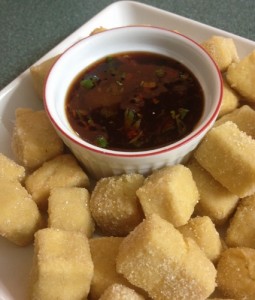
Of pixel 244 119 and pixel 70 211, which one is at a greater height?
pixel 70 211

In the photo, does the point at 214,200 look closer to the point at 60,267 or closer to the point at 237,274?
the point at 237,274

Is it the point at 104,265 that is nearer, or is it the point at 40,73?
the point at 104,265

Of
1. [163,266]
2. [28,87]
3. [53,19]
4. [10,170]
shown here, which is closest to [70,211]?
[10,170]

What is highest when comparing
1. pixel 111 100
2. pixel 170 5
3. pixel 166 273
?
pixel 111 100

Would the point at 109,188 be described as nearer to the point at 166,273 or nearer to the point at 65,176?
the point at 65,176

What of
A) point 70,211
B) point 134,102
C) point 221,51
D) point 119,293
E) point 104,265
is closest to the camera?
point 119,293

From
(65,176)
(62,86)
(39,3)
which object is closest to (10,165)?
(65,176)

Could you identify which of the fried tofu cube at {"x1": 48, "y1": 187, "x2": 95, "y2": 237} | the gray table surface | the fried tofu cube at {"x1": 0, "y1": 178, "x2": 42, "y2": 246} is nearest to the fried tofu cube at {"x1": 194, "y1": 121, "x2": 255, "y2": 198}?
the fried tofu cube at {"x1": 48, "y1": 187, "x2": 95, "y2": 237}

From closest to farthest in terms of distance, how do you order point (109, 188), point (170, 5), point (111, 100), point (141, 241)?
point (141, 241), point (109, 188), point (111, 100), point (170, 5)
